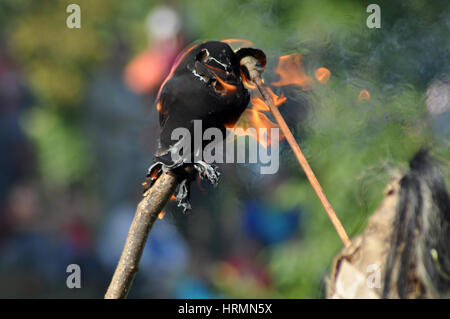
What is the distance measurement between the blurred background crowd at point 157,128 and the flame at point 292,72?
0.09 ft

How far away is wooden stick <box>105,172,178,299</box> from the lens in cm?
102

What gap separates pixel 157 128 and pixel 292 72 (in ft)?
1.81

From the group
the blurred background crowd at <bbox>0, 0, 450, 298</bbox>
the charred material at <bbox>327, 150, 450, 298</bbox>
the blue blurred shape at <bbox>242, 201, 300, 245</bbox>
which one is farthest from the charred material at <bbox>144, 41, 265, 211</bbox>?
the blue blurred shape at <bbox>242, 201, 300, 245</bbox>

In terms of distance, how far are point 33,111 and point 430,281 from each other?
3.36 metres

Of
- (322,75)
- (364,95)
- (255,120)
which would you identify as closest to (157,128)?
(255,120)

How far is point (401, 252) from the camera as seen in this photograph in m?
0.88

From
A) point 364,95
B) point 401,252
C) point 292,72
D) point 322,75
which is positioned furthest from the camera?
point 364,95

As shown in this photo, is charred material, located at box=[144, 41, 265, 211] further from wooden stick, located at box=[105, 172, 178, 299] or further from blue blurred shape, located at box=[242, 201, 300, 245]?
blue blurred shape, located at box=[242, 201, 300, 245]

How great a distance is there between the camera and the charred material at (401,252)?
2.83ft

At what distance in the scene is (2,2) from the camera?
3.48m

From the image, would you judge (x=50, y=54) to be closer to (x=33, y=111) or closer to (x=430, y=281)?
(x=33, y=111)

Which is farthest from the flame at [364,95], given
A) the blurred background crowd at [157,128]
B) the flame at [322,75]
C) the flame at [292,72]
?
the flame at [292,72]

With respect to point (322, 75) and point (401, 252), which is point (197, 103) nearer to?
point (401, 252)
